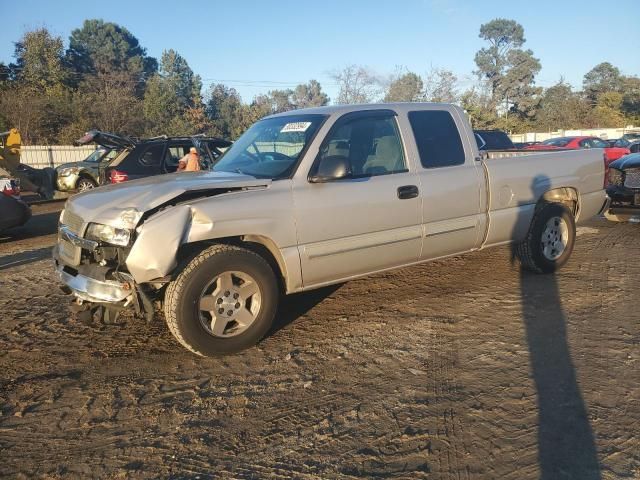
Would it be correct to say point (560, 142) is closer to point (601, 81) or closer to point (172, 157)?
point (172, 157)

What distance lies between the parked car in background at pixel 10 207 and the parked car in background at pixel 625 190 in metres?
9.82

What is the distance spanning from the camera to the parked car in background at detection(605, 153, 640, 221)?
8227mm

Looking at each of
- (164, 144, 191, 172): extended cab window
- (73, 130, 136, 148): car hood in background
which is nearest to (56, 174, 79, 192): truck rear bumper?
(73, 130, 136, 148): car hood in background

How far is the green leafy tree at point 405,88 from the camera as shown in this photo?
4256 centimetres

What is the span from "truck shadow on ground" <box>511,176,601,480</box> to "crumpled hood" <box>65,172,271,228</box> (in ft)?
8.06

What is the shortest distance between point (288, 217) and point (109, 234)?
132cm

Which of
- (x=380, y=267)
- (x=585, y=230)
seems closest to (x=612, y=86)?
(x=585, y=230)

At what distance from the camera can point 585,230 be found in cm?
898

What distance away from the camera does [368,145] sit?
468 centimetres

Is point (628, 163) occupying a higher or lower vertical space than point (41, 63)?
lower

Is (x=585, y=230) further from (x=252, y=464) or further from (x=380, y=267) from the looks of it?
(x=252, y=464)

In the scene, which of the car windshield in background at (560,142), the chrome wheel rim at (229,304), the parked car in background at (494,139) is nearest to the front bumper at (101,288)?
the chrome wheel rim at (229,304)

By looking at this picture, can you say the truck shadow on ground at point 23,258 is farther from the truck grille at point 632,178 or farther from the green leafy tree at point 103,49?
the green leafy tree at point 103,49

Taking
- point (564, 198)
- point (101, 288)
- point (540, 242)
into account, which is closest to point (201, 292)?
point (101, 288)
